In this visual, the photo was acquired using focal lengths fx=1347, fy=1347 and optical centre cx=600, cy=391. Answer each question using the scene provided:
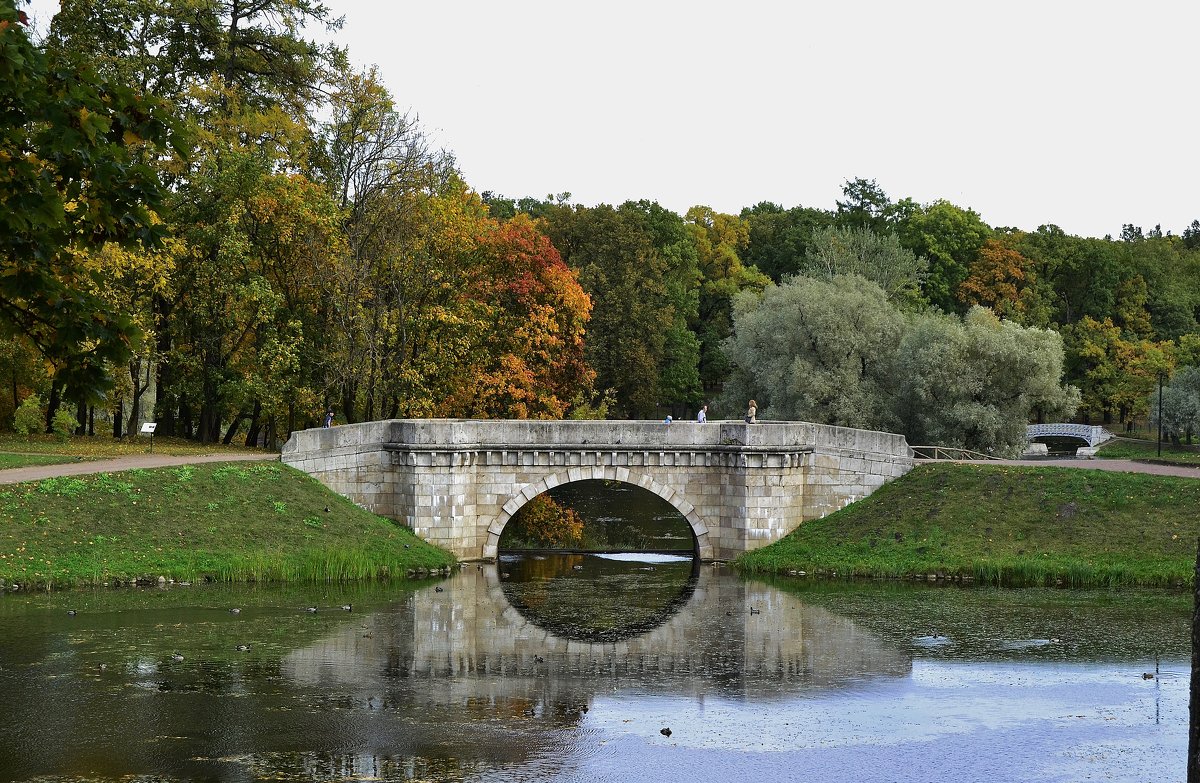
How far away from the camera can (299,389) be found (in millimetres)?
45094

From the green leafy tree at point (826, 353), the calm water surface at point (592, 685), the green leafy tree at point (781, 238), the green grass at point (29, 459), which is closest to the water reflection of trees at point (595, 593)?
the calm water surface at point (592, 685)

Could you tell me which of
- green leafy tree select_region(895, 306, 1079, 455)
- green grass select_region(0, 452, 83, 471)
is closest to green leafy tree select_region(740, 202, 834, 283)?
green leafy tree select_region(895, 306, 1079, 455)

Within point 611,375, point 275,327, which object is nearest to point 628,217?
point 611,375

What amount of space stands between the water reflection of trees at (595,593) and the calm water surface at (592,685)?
15 cm

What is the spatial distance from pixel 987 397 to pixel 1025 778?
3826 centimetres

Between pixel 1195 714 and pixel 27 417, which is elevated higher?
pixel 27 417

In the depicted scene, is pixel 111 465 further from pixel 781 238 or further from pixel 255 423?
pixel 781 238

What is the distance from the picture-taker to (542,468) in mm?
38719

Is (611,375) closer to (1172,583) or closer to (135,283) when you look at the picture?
(135,283)

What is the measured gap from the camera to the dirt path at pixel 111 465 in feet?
118

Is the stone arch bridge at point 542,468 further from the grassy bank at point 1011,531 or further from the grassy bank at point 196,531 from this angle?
the grassy bank at point 1011,531

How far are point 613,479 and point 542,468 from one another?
2095 millimetres

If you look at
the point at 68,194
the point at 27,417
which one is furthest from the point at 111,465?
the point at 68,194

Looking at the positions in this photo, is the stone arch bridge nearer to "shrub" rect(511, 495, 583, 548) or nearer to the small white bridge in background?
"shrub" rect(511, 495, 583, 548)
